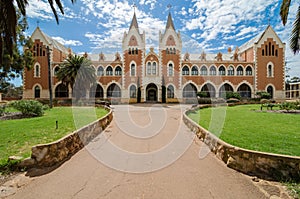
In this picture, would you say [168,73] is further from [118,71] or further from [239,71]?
[239,71]

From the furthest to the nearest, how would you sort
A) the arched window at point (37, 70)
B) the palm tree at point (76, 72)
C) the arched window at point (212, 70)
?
the arched window at point (212, 70)
the arched window at point (37, 70)
the palm tree at point (76, 72)

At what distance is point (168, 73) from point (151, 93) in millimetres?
5212

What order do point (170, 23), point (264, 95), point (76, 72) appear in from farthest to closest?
point (170, 23) → point (264, 95) → point (76, 72)

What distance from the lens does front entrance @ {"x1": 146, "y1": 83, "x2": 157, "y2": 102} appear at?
38900mm

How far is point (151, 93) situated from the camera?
3947 centimetres

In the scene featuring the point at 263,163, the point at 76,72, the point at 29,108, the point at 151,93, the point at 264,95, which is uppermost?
the point at 76,72

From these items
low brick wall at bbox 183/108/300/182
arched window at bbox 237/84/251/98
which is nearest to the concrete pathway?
low brick wall at bbox 183/108/300/182

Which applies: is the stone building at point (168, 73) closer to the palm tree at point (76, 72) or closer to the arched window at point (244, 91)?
the arched window at point (244, 91)

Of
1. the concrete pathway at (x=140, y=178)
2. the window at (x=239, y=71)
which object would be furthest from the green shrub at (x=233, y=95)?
the concrete pathway at (x=140, y=178)

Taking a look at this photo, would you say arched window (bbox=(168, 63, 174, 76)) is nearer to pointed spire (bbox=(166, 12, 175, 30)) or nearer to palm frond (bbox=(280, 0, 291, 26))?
pointed spire (bbox=(166, 12, 175, 30))

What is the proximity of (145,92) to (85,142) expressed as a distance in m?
30.9

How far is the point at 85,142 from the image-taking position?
776cm

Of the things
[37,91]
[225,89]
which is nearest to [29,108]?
[37,91]

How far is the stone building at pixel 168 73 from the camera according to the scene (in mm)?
38250
